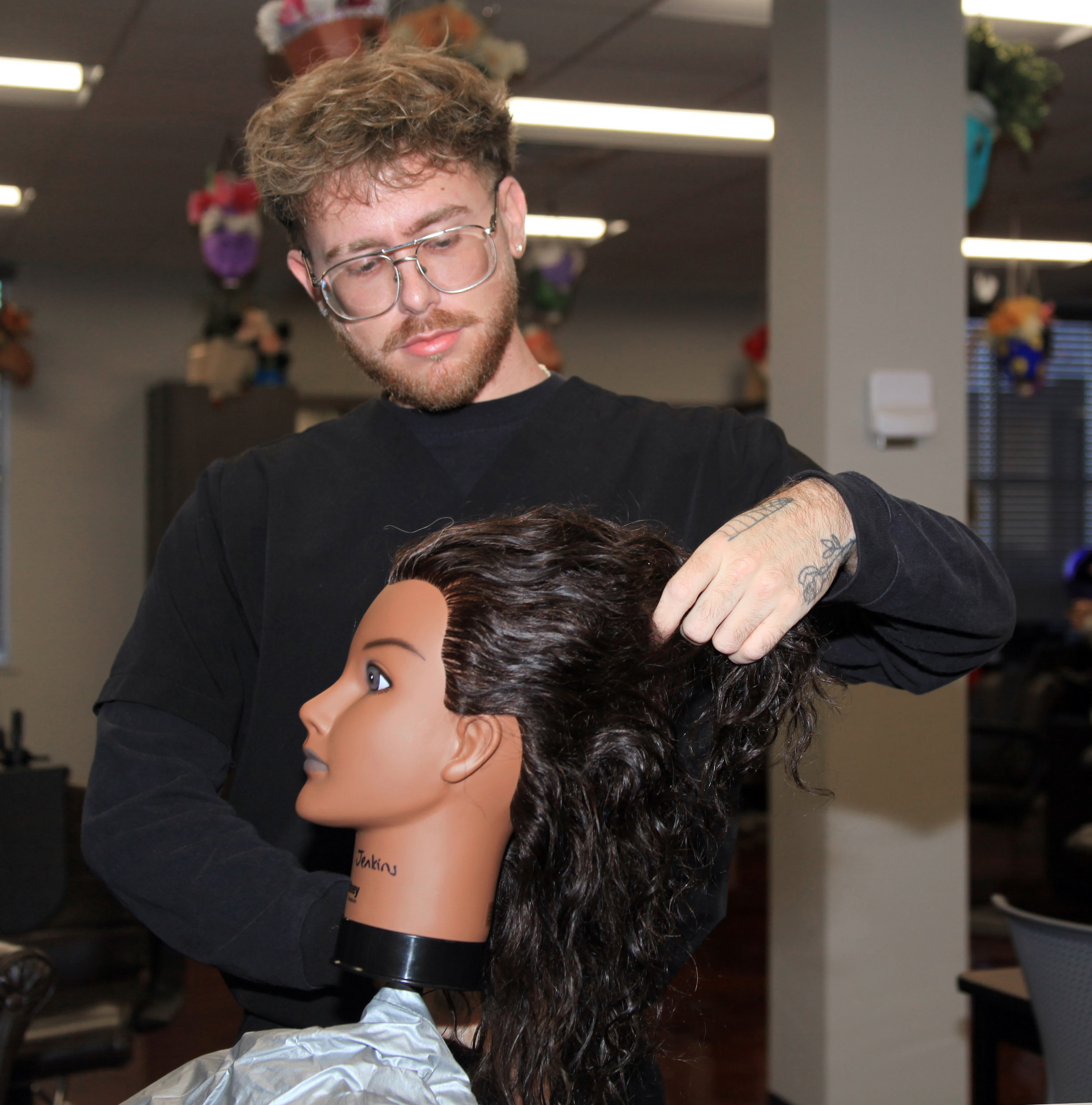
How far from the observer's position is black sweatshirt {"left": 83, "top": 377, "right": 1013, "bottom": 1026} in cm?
106

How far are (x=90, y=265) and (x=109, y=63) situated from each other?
3.22m

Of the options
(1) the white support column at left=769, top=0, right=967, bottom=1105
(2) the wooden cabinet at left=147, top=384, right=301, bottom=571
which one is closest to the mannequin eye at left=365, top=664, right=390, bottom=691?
(1) the white support column at left=769, top=0, right=967, bottom=1105

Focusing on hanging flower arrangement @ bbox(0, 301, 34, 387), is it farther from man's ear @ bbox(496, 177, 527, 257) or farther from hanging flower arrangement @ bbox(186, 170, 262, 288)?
man's ear @ bbox(496, 177, 527, 257)

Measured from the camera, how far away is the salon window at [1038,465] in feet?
27.6

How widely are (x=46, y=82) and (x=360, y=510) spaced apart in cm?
334

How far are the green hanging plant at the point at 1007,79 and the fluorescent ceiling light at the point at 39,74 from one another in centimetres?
268

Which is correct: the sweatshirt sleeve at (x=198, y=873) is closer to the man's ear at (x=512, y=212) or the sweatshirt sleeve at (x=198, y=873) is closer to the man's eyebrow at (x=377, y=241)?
the man's eyebrow at (x=377, y=241)

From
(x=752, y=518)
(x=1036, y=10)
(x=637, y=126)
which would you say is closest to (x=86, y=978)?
(x=752, y=518)

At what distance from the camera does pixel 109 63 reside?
12.4ft

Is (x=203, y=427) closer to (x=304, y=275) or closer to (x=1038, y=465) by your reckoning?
(x=304, y=275)

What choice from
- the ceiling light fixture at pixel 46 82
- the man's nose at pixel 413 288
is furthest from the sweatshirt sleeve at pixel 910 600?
the ceiling light fixture at pixel 46 82

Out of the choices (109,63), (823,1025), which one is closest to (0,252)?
(109,63)

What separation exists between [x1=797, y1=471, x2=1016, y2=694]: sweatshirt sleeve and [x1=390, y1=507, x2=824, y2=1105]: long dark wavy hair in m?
0.14

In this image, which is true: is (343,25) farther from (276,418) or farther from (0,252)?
(0,252)
